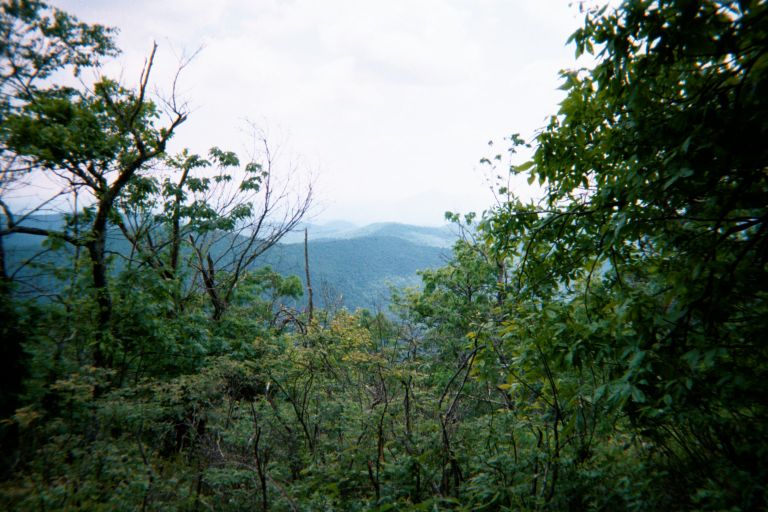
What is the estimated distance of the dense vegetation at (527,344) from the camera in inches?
72.6

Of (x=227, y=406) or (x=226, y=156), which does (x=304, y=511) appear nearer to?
(x=227, y=406)

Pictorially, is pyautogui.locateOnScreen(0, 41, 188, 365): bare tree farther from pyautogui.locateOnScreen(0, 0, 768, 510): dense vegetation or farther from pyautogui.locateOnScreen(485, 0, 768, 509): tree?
pyautogui.locateOnScreen(485, 0, 768, 509): tree

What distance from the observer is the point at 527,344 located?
8.91 ft

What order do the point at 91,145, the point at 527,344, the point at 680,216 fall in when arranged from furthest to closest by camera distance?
the point at 91,145 < the point at 527,344 < the point at 680,216

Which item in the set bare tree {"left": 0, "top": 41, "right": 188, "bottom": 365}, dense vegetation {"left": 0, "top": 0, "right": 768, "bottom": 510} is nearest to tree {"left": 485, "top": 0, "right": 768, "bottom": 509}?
dense vegetation {"left": 0, "top": 0, "right": 768, "bottom": 510}

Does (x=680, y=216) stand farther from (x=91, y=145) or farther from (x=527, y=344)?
(x=91, y=145)

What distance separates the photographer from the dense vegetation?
6.05ft

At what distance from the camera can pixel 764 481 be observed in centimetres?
200

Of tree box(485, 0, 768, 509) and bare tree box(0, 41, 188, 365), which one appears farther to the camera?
bare tree box(0, 41, 188, 365)

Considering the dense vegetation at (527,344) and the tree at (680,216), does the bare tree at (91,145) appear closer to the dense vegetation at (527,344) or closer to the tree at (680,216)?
the dense vegetation at (527,344)

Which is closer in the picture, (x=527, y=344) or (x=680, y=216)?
(x=680, y=216)

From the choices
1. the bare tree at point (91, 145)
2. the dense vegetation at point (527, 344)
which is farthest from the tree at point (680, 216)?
the bare tree at point (91, 145)

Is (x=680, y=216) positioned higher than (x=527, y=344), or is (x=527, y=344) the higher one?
(x=680, y=216)

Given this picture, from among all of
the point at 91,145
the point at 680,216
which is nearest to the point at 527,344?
the point at 680,216
